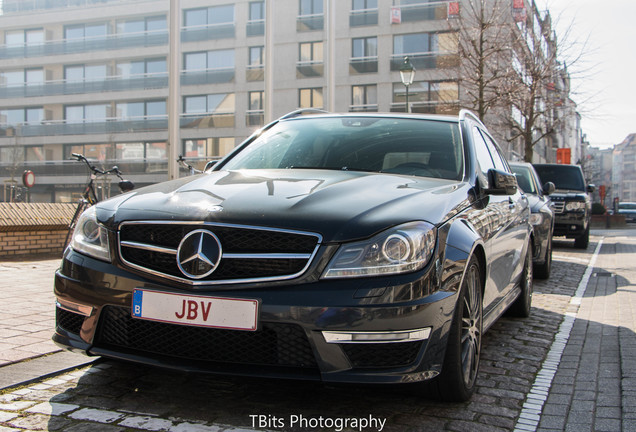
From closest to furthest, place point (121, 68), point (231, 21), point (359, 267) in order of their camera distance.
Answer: point (359, 267), point (231, 21), point (121, 68)

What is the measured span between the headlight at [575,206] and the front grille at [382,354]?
13777 mm

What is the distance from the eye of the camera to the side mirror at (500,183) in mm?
4283

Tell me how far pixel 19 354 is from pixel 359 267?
241 cm

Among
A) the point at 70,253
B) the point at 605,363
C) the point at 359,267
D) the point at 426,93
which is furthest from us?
the point at 426,93

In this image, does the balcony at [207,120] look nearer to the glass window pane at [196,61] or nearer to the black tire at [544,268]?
the glass window pane at [196,61]

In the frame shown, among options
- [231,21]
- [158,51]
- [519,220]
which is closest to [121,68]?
[158,51]

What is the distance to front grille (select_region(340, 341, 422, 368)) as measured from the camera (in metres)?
2.87

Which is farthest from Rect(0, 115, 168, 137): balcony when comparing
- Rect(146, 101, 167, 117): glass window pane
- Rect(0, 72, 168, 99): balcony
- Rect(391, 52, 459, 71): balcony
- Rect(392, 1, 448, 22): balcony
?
Rect(392, 1, 448, 22): balcony

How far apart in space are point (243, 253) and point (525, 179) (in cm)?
930

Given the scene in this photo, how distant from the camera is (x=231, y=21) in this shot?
47.6 m

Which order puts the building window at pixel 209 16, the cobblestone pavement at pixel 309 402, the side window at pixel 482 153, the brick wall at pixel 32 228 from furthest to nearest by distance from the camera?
1. the building window at pixel 209 16
2. the brick wall at pixel 32 228
3. the side window at pixel 482 153
4. the cobblestone pavement at pixel 309 402

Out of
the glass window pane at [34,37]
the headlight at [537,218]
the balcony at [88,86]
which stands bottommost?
the headlight at [537,218]

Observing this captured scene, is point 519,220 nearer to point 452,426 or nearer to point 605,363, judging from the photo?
point 605,363

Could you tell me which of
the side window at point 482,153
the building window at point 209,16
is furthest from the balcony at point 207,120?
the side window at point 482,153
